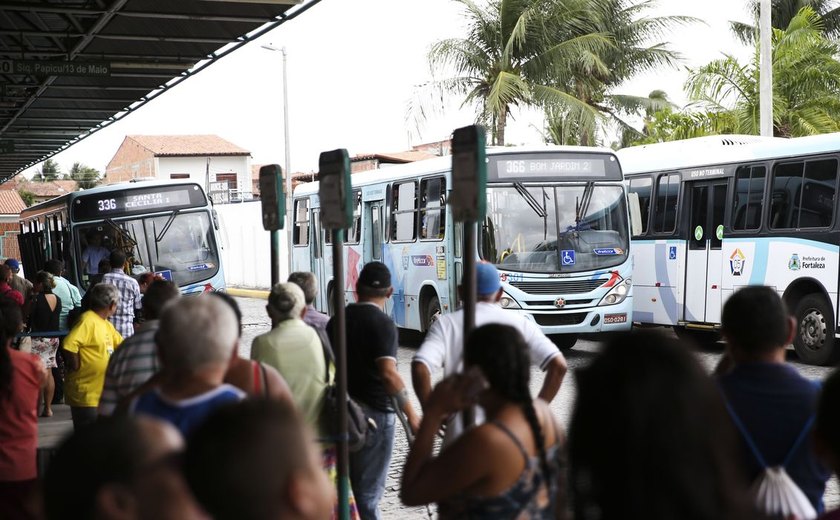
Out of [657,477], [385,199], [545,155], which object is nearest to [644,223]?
[545,155]

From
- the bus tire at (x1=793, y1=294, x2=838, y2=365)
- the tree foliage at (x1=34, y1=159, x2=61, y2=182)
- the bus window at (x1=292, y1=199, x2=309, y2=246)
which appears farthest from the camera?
the tree foliage at (x1=34, y1=159, x2=61, y2=182)

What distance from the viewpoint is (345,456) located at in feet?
17.7

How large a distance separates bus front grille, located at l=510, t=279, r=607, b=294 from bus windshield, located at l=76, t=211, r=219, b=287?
16.9 feet

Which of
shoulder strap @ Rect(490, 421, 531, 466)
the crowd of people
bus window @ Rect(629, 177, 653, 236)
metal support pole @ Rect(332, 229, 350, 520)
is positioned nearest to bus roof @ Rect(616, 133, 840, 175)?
bus window @ Rect(629, 177, 653, 236)

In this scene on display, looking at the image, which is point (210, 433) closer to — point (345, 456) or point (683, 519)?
point (683, 519)

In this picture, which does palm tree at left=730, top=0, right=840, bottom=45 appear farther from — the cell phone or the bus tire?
the cell phone

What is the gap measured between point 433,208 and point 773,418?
552 inches

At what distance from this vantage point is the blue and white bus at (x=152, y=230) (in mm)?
17500

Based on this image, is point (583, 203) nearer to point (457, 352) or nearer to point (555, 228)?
point (555, 228)

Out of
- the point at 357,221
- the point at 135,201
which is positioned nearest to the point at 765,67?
the point at 357,221

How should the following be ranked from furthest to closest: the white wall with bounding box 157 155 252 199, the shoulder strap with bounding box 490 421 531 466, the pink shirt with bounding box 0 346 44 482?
the white wall with bounding box 157 155 252 199
the pink shirt with bounding box 0 346 44 482
the shoulder strap with bounding box 490 421 531 466

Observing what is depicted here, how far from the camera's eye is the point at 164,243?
Answer: 57.8ft

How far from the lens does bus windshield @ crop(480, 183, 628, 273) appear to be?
52.3 ft

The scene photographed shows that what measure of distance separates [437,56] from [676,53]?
7.92 m
